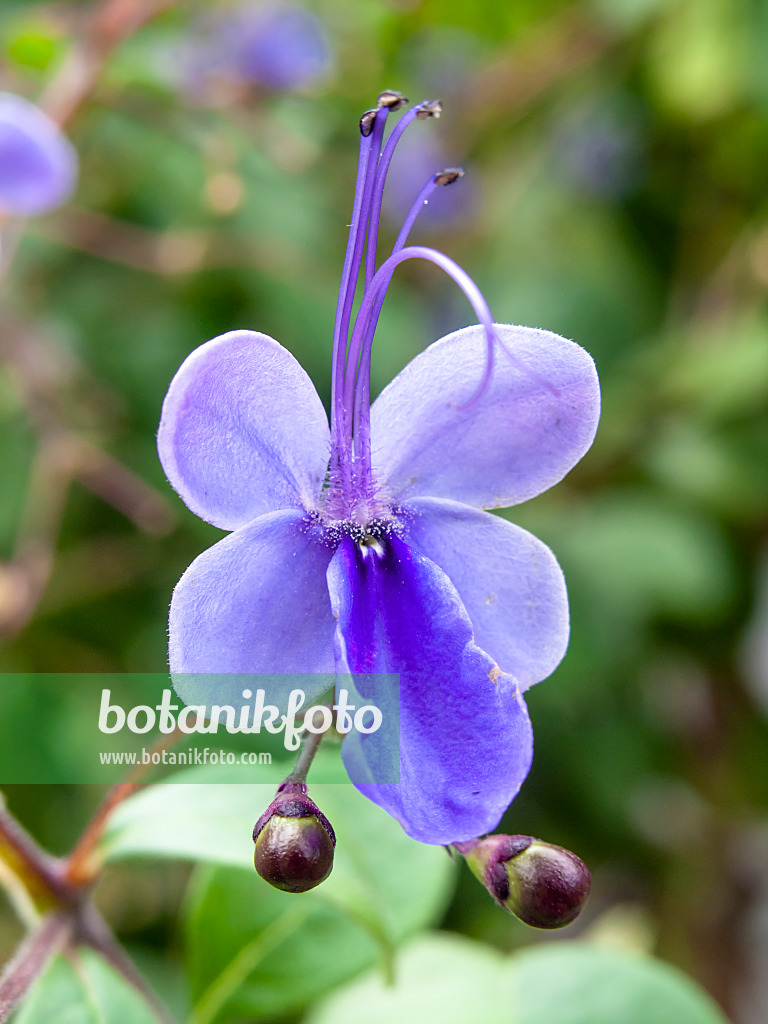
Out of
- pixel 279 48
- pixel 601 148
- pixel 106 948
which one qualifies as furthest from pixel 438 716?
pixel 601 148

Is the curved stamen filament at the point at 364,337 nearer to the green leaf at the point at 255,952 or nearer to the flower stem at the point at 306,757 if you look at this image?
the flower stem at the point at 306,757

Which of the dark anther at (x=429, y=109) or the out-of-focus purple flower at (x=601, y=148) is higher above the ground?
the out-of-focus purple flower at (x=601, y=148)

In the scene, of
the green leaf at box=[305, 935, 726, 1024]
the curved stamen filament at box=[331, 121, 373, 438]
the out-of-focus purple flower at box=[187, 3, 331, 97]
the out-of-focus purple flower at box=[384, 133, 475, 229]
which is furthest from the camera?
the out-of-focus purple flower at box=[384, 133, 475, 229]

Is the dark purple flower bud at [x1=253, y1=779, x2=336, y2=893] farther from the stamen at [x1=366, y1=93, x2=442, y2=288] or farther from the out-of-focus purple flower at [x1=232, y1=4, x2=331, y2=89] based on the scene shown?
the out-of-focus purple flower at [x1=232, y1=4, x2=331, y2=89]

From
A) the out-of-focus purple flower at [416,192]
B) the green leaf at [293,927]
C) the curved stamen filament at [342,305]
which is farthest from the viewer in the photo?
the out-of-focus purple flower at [416,192]

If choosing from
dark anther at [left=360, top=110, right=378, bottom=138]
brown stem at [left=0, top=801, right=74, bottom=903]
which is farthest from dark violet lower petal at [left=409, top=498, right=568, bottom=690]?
brown stem at [left=0, top=801, right=74, bottom=903]

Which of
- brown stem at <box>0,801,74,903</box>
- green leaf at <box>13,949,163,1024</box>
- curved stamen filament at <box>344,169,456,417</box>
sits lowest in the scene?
green leaf at <box>13,949,163,1024</box>

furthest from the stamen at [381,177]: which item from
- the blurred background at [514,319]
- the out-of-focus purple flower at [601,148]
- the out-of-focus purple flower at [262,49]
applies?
the out-of-focus purple flower at [601,148]
